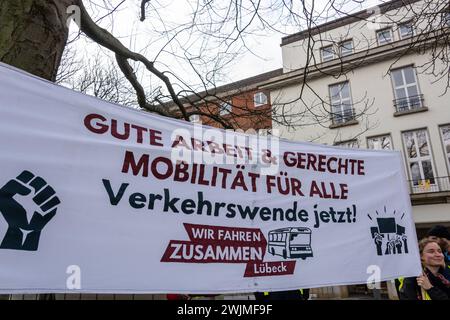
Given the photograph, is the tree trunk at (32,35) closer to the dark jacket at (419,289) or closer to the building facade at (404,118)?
the dark jacket at (419,289)

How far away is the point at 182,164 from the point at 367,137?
15778 millimetres

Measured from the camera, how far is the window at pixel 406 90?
52.2ft

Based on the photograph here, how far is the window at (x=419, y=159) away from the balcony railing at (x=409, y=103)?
112 centimetres

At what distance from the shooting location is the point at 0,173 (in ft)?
5.45

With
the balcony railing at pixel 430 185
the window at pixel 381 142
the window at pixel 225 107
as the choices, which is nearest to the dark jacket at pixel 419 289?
the window at pixel 225 107

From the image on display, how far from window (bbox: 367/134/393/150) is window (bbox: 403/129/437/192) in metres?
0.68

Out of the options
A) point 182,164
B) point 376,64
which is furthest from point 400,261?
point 376,64

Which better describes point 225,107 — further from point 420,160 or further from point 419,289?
point 420,160

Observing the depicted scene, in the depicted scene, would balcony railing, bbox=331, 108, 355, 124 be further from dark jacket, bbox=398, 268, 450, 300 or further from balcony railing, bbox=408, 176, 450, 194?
balcony railing, bbox=408, 176, 450, 194

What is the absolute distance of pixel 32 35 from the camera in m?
2.31

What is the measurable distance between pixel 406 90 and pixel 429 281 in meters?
15.4

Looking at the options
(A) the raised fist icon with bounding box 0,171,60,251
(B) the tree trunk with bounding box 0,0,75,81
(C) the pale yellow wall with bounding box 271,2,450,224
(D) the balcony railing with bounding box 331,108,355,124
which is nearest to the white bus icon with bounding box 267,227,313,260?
(A) the raised fist icon with bounding box 0,171,60,251

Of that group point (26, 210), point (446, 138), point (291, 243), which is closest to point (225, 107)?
point (291, 243)

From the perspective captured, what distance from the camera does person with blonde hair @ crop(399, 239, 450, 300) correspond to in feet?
9.30
